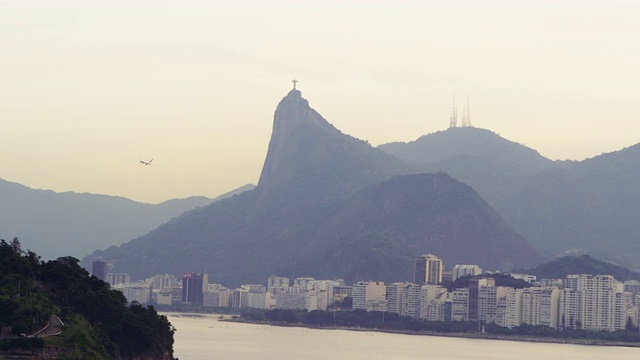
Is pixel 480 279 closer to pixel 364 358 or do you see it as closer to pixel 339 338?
pixel 339 338

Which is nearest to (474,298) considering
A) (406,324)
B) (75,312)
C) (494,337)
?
(406,324)

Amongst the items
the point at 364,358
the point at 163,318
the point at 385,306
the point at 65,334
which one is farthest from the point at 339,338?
the point at 65,334

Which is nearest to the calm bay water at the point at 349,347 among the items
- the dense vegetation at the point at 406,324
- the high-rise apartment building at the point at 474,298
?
the dense vegetation at the point at 406,324

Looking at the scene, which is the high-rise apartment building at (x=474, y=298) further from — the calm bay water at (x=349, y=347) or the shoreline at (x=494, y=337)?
the calm bay water at (x=349, y=347)

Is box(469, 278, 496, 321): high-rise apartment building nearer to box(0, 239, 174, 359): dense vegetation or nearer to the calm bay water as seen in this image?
the calm bay water

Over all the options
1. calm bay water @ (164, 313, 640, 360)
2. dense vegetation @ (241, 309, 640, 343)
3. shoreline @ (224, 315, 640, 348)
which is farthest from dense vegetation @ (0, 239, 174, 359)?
dense vegetation @ (241, 309, 640, 343)

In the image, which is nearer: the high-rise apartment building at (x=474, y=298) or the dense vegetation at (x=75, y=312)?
the dense vegetation at (x=75, y=312)
